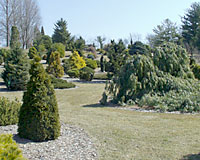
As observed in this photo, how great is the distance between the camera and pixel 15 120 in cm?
759

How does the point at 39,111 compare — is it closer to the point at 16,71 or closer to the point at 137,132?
the point at 137,132

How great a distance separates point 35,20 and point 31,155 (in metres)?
51.3

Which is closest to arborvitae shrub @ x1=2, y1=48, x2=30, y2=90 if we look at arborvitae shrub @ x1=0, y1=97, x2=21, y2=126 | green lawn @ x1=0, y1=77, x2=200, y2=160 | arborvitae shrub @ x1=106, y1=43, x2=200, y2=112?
green lawn @ x1=0, y1=77, x2=200, y2=160

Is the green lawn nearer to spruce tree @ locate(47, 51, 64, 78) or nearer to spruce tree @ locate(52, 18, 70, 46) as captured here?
spruce tree @ locate(47, 51, 64, 78)

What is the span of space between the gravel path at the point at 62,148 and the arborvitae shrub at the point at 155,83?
4776 mm

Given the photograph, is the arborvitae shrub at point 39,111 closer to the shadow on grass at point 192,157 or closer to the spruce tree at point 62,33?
the shadow on grass at point 192,157

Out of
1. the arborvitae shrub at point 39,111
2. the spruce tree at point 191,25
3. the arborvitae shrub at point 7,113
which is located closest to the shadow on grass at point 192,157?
the arborvitae shrub at point 39,111

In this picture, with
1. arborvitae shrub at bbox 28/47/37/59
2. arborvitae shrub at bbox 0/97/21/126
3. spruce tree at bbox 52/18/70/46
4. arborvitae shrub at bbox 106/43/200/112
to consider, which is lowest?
arborvitae shrub at bbox 0/97/21/126

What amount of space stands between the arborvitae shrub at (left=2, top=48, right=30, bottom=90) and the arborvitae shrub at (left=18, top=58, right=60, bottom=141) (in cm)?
1011

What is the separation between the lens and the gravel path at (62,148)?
17.0 ft

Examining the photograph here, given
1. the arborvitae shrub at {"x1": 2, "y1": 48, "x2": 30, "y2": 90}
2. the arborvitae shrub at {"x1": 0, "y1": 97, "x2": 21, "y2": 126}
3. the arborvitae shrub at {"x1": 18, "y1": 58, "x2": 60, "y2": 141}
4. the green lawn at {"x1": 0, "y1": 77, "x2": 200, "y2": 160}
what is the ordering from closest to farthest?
the green lawn at {"x1": 0, "y1": 77, "x2": 200, "y2": 160} < the arborvitae shrub at {"x1": 18, "y1": 58, "x2": 60, "y2": 141} < the arborvitae shrub at {"x1": 0, "y1": 97, "x2": 21, "y2": 126} < the arborvitae shrub at {"x1": 2, "y1": 48, "x2": 30, "y2": 90}

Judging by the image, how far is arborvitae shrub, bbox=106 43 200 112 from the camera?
10500 millimetres

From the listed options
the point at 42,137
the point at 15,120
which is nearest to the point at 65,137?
the point at 42,137

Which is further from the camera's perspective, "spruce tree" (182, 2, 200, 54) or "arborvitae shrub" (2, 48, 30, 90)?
"spruce tree" (182, 2, 200, 54)
